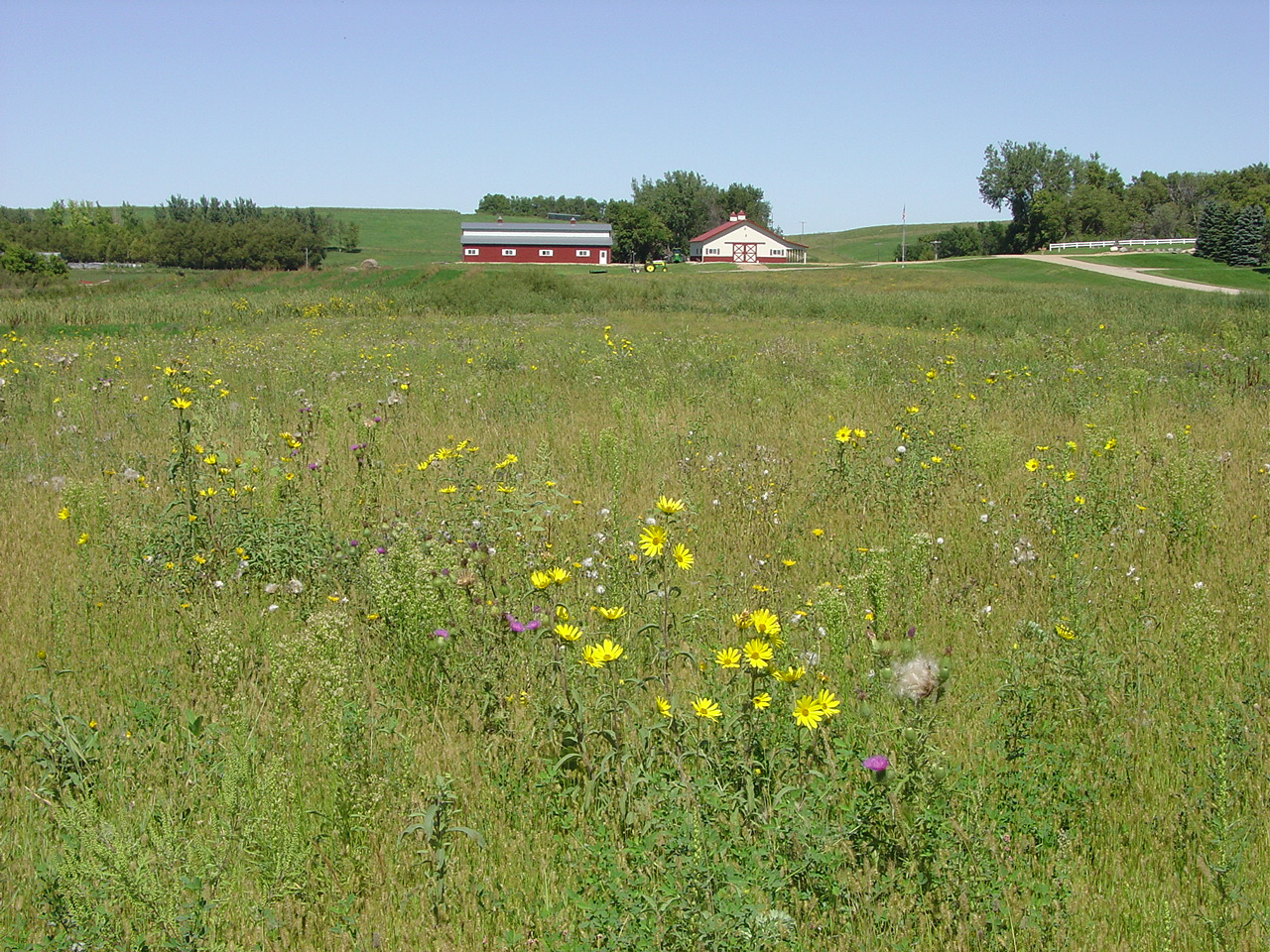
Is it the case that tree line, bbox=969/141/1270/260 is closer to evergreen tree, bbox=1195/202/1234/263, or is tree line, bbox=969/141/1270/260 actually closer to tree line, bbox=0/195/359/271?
evergreen tree, bbox=1195/202/1234/263

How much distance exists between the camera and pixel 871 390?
982cm

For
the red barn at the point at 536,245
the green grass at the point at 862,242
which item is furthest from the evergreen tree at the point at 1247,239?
the red barn at the point at 536,245

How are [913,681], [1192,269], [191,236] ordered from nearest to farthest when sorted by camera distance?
[913,681] < [1192,269] < [191,236]

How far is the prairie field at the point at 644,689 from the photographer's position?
240 centimetres

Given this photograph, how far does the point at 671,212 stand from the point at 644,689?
338 ft

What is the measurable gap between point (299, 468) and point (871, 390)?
20.7ft

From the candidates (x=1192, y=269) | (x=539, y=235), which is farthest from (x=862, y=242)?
(x=1192, y=269)

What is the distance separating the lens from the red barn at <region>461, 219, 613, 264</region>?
82000 millimetres

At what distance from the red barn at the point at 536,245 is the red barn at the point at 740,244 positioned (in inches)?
487

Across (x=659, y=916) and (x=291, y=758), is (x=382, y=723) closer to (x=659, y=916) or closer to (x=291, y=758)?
(x=291, y=758)

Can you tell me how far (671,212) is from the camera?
10150 cm

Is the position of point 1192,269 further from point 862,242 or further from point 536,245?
point 862,242

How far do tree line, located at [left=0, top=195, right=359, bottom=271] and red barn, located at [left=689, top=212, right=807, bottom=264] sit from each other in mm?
37812

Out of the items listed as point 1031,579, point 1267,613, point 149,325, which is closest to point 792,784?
point 1031,579
